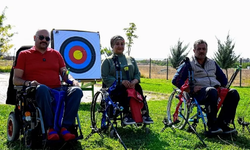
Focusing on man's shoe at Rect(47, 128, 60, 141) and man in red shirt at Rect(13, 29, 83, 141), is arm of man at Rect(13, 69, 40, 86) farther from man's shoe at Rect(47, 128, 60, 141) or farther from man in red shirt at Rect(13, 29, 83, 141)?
man's shoe at Rect(47, 128, 60, 141)

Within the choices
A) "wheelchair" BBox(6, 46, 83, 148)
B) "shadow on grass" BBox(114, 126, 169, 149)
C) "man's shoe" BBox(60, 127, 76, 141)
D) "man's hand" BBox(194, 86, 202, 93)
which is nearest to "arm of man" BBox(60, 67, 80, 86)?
"wheelchair" BBox(6, 46, 83, 148)

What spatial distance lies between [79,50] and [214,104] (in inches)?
149

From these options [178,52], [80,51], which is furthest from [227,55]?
[80,51]

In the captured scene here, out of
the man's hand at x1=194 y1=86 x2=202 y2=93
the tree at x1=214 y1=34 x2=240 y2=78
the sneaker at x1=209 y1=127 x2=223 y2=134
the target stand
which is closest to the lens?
the sneaker at x1=209 y1=127 x2=223 y2=134

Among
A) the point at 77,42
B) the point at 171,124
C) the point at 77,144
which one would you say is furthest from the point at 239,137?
the point at 77,42

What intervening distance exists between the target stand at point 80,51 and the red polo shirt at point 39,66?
3100mm

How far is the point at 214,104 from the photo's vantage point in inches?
150

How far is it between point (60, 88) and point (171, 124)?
65.8 inches

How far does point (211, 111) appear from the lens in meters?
3.83

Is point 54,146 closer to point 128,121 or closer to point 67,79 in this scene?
point 67,79

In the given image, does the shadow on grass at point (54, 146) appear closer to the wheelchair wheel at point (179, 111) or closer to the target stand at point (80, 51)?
the wheelchair wheel at point (179, 111)

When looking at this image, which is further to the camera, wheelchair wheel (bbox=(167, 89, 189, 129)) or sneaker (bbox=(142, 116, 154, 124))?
wheelchair wheel (bbox=(167, 89, 189, 129))

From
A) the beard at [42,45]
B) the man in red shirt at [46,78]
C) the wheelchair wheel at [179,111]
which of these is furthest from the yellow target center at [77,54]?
the beard at [42,45]

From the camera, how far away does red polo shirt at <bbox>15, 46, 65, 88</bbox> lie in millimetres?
3430
